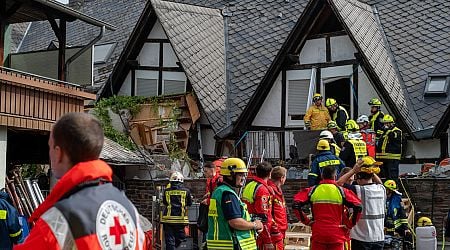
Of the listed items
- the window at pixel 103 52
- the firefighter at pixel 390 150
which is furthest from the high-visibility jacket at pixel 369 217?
the window at pixel 103 52

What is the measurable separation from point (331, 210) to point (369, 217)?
965mm

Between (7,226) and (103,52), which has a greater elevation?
(103,52)

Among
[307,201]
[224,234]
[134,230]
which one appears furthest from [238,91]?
[134,230]

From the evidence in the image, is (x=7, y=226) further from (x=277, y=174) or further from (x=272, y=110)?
(x=272, y=110)

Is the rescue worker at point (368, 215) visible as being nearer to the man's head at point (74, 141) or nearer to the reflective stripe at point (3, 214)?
the reflective stripe at point (3, 214)

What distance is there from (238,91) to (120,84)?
3.70 metres

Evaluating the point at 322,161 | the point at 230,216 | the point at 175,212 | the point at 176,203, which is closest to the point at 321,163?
the point at 322,161

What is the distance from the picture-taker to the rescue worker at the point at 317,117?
18625mm

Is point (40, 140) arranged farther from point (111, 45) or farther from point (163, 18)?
point (111, 45)

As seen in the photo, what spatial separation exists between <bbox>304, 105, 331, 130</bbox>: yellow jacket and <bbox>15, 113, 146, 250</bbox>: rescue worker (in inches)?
597

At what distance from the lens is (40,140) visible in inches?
667

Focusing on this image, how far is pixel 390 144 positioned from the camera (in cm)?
1706

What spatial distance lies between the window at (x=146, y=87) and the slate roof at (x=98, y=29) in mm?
2461

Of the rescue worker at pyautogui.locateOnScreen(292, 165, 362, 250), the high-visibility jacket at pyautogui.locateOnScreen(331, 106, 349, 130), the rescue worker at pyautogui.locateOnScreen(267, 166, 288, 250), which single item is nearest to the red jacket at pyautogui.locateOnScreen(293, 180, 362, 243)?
the rescue worker at pyautogui.locateOnScreen(292, 165, 362, 250)
